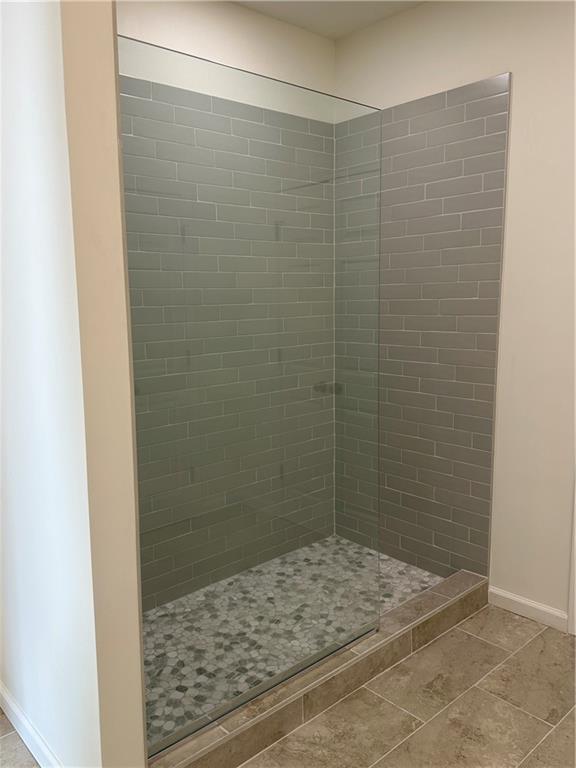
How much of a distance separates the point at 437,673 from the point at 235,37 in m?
2.90

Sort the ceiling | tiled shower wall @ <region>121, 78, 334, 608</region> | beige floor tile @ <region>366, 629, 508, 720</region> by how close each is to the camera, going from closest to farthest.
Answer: tiled shower wall @ <region>121, 78, 334, 608</region> → beige floor tile @ <region>366, 629, 508, 720</region> → the ceiling

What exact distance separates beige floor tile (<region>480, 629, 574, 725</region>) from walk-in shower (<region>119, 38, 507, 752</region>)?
49 cm

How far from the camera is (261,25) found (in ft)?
9.62

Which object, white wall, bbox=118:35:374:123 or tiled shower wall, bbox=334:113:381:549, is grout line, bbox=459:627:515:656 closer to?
tiled shower wall, bbox=334:113:381:549

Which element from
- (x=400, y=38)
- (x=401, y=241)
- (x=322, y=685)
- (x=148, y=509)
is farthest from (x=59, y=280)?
(x=400, y=38)

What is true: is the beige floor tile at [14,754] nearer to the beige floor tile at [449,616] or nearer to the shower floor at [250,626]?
the shower floor at [250,626]

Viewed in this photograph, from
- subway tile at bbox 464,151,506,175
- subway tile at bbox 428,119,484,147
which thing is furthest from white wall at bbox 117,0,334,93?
subway tile at bbox 464,151,506,175

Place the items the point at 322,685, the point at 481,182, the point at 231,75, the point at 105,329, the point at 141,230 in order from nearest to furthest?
the point at 105,329
the point at 141,230
the point at 231,75
the point at 322,685
the point at 481,182

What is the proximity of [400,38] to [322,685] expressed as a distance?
290 cm

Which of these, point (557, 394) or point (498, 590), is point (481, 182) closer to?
point (557, 394)

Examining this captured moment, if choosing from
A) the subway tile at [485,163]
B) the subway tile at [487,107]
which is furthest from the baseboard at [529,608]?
the subway tile at [487,107]

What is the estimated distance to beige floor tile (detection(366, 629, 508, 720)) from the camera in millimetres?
2172

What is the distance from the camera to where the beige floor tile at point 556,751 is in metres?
1.88

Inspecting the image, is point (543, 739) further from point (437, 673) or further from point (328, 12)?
point (328, 12)
